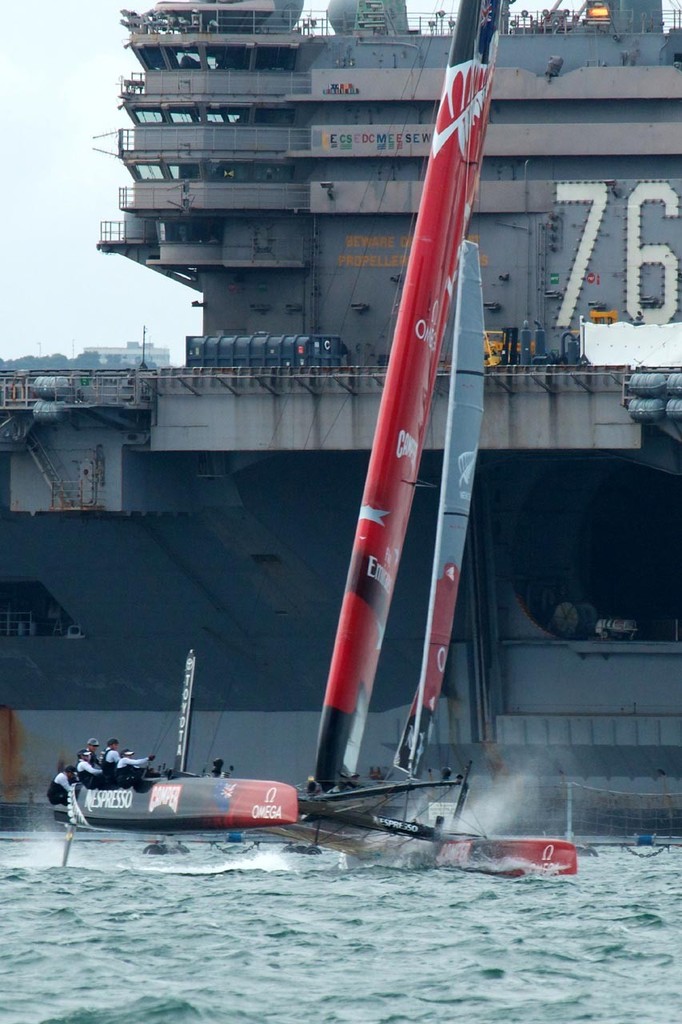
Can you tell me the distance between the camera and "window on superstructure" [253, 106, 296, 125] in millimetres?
45031

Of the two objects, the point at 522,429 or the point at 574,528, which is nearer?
the point at 522,429

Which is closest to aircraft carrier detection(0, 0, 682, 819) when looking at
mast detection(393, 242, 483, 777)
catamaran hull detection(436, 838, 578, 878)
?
mast detection(393, 242, 483, 777)

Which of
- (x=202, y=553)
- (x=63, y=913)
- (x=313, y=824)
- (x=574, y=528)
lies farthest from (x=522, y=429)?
(x=63, y=913)

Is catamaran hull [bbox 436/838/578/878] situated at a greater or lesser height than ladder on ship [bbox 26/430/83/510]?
lesser

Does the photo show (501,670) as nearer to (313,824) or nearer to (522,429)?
(522,429)

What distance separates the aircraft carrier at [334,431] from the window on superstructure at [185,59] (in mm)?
68

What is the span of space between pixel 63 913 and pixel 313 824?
5204 millimetres

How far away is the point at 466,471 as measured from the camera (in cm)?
3397

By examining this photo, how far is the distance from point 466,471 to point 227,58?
1564 cm

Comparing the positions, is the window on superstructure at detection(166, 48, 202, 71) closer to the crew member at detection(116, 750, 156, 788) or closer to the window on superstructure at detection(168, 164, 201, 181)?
the window on superstructure at detection(168, 164, 201, 181)

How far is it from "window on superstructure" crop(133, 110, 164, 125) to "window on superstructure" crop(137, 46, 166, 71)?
3.59 feet

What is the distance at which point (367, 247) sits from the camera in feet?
147

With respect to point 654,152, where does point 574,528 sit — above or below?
below

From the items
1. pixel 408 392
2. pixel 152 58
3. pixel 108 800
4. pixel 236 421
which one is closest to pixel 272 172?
pixel 152 58
